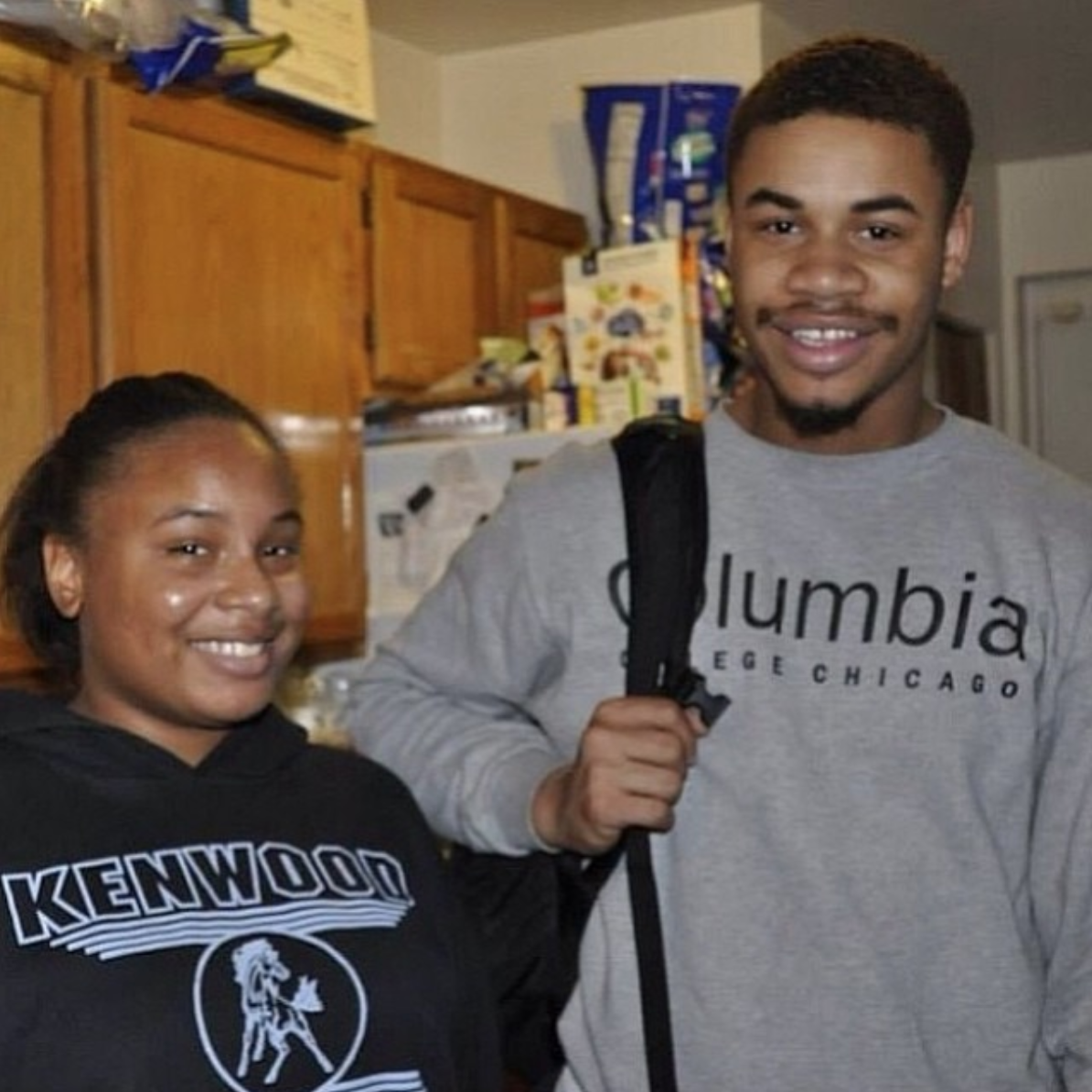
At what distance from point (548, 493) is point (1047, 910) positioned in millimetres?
460

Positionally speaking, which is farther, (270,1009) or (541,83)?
(541,83)

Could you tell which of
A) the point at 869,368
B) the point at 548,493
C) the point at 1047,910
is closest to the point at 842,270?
the point at 869,368

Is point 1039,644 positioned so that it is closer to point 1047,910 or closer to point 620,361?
point 1047,910

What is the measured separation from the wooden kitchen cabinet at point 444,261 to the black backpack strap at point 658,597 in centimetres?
142

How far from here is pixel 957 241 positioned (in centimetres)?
138

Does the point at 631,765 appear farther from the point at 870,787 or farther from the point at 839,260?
the point at 839,260

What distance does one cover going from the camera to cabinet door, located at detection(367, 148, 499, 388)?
279 cm

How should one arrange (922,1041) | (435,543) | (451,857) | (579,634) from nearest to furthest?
(922,1041)
(579,634)
(451,857)
(435,543)

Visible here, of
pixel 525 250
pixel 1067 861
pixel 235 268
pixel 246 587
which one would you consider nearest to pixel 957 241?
pixel 1067 861

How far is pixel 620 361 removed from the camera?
9.11ft

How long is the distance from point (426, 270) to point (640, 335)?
0.37 meters

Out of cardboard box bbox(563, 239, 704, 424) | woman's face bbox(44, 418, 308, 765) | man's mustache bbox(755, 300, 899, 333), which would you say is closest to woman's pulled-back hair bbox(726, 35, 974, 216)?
man's mustache bbox(755, 300, 899, 333)

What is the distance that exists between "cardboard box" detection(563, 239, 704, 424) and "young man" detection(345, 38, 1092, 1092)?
1338 mm

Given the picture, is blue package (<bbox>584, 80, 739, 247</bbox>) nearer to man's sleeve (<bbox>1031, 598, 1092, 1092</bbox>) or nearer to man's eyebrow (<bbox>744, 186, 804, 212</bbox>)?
man's eyebrow (<bbox>744, 186, 804, 212</bbox>)
